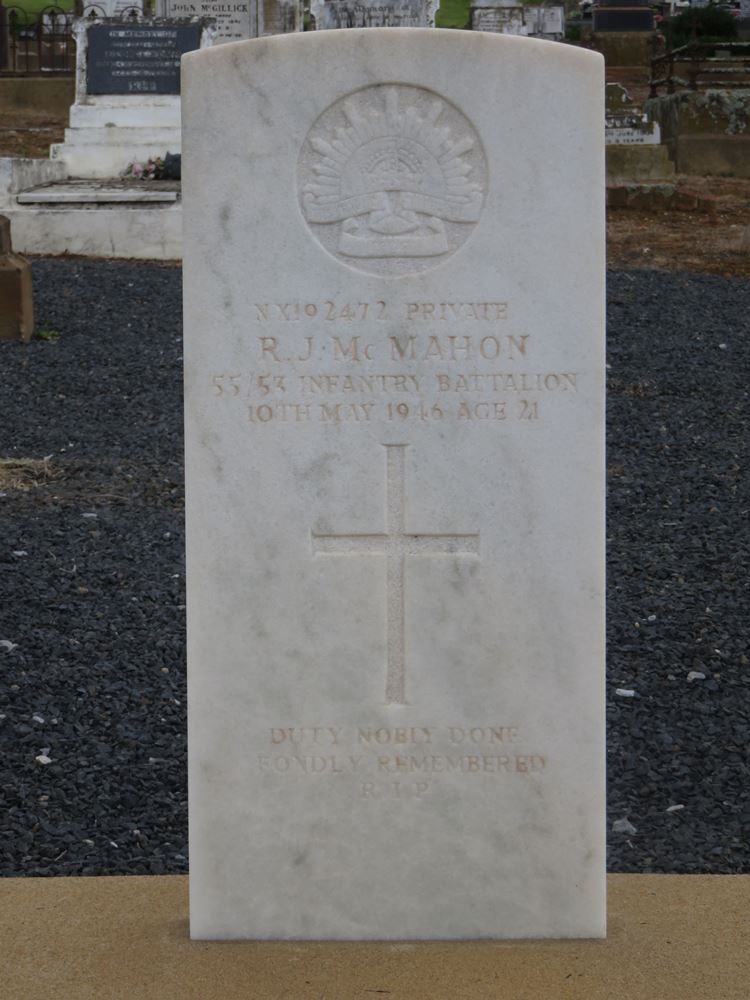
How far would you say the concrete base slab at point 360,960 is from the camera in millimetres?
2691

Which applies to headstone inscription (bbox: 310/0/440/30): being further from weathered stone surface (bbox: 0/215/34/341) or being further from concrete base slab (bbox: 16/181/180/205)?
weathered stone surface (bbox: 0/215/34/341)

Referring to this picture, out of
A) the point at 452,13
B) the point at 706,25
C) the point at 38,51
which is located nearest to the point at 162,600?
the point at 38,51

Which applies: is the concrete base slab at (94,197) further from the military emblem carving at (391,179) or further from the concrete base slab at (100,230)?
the military emblem carving at (391,179)

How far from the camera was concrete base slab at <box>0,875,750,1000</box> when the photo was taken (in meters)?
2.69

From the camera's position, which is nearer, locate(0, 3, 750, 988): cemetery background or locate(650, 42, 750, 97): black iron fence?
locate(0, 3, 750, 988): cemetery background

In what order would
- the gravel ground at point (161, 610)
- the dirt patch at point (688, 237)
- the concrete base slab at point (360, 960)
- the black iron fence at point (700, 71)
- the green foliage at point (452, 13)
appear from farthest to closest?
1. the green foliage at point (452, 13)
2. the black iron fence at point (700, 71)
3. the dirt patch at point (688, 237)
4. the gravel ground at point (161, 610)
5. the concrete base slab at point (360, 960)

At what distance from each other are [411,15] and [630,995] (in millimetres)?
14321

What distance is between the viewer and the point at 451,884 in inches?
114

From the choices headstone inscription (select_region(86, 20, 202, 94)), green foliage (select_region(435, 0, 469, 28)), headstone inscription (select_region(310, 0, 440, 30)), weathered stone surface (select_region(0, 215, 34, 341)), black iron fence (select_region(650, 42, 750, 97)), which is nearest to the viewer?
weathered stone surface (select_region(0, 215, 34, 341))

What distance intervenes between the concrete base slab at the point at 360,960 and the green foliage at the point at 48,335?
7465 mm

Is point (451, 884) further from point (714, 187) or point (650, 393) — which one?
point (714, 187)

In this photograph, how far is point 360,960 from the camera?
9.31ft

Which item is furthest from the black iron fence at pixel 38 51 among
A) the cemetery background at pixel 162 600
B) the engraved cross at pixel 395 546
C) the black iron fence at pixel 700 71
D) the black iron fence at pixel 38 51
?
the engraved cross at pixel 395 546

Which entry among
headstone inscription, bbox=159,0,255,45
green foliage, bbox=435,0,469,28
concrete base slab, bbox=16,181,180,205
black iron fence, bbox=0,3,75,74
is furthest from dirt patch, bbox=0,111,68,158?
green foliage, bbox=435,0,469,28
